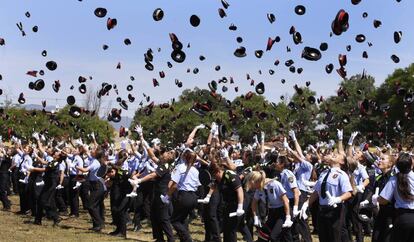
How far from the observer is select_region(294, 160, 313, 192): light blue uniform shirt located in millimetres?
13203

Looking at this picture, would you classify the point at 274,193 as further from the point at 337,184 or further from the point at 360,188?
the point at 360,188

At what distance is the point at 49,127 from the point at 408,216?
60483mm

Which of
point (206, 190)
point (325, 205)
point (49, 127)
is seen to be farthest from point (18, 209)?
point (49, 127)

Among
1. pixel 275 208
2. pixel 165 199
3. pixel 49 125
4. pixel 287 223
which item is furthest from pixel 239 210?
pixel 49 125

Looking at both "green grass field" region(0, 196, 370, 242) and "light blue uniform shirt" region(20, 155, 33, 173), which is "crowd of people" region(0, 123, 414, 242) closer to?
"light blue uniform shirt" region(20, 155, 33, 173)

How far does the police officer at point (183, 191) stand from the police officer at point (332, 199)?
2.94 metres

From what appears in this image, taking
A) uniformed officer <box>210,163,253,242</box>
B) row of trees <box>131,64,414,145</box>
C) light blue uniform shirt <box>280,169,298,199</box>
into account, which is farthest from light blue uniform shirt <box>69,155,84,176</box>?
row of trees <box>131,64,414,145</box>

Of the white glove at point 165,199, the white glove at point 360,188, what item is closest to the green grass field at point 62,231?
the white glove at point 165,199

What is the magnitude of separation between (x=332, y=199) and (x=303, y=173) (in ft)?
14.5

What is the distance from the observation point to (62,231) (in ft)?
49.0

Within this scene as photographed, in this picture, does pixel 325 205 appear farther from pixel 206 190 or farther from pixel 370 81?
pixel 370 81

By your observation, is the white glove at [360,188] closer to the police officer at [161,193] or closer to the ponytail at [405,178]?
the police officer at [161,193]

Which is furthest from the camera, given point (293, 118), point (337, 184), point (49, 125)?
point (293, 118)

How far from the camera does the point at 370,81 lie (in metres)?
98.9
